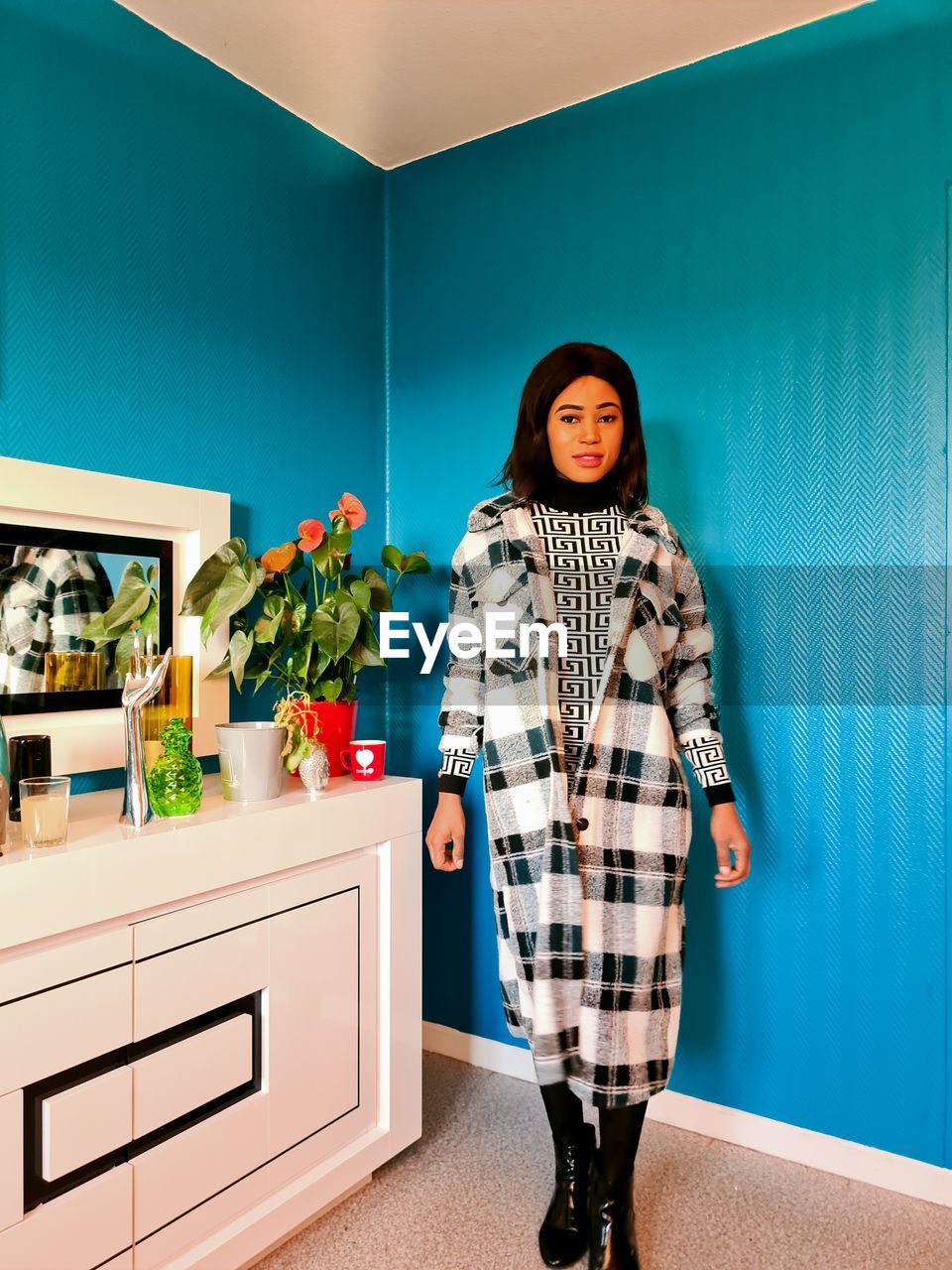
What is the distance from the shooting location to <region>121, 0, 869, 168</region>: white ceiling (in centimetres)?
179

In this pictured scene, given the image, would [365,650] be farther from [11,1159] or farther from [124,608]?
[11,1159]

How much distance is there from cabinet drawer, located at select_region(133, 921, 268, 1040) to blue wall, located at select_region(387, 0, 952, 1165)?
0.95m

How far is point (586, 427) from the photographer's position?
1.59 metres

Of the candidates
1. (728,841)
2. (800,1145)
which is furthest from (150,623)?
(800,1145)

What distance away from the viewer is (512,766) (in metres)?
1.52

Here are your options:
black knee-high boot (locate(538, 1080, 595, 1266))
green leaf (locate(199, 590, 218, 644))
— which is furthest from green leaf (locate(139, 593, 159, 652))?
black knee-high boot (locate(538, 1080, 595, 1266))

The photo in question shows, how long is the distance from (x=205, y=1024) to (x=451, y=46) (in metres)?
1.94

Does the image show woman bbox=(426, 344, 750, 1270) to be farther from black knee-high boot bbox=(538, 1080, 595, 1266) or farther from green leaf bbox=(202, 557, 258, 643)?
green leaf bbox=(202, 557, 258, 643)

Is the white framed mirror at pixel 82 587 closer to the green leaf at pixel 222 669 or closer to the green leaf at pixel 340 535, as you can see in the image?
the green leaf at pixel 222 669

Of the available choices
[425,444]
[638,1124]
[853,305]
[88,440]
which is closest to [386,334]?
[425,444]

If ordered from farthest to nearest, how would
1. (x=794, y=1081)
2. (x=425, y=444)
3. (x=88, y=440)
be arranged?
1. (x=425, y=444)
2. (x=794, y=1081)
3. (x=88, y=440)

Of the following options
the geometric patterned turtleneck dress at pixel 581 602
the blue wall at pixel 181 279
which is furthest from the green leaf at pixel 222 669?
the geometric patterned turtleneck dress at pixel 581 602

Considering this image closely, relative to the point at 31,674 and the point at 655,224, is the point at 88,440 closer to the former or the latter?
the point at 31,674

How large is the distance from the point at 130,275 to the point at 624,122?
1.14m
